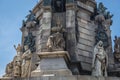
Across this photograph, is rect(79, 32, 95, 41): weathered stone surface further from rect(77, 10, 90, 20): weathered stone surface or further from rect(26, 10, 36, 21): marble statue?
rect(26, 10, 36, 21): marble statue

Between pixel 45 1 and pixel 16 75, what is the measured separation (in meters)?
5.59

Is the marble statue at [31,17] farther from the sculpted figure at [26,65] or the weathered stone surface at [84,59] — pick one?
the weathered stone surface at [84,59]

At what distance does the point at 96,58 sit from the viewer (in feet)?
57.5

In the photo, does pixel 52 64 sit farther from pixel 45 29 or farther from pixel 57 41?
pixel 45 29

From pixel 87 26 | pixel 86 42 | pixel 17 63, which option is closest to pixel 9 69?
Answer: pixel 17 63

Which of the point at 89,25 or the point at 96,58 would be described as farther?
the point at 89,25

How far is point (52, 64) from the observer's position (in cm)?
1694

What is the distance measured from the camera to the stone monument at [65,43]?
17078mm

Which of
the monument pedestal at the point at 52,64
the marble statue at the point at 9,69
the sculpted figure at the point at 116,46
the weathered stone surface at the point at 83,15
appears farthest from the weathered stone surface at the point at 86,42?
the marble statue at the point at 9,69

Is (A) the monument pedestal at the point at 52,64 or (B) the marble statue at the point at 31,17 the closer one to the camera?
(A) the monument pedestal at the point at 52,64

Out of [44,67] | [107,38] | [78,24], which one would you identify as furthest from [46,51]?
[107,38]

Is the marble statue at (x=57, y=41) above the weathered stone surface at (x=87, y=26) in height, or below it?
below

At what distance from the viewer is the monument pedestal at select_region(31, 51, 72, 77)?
53.8 ft

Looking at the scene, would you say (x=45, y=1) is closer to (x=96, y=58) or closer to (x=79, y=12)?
(x=79, y=12)
